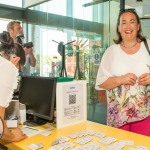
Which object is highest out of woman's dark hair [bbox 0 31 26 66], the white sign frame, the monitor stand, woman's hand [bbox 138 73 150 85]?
woman's dark hair [bbox 0 31 26 66]

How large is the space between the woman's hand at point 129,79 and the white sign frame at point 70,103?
30cm

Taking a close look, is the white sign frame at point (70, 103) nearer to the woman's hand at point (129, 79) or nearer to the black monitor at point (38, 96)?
the black monitor at point (38, 96)

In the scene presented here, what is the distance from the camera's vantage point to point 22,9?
5.17 meters

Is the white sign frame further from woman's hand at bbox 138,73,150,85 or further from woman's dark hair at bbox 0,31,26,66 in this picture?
woman's hand at bbox 138,73,150,85

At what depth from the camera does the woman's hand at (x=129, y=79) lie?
68.6 inches

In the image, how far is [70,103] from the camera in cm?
176

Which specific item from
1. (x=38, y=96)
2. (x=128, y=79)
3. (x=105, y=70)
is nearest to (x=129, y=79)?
(x=128, y=79)

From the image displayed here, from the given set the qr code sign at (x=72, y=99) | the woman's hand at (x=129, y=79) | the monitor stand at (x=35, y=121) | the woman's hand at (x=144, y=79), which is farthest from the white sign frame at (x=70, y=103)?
the woman's hand at (x=144, y=79)

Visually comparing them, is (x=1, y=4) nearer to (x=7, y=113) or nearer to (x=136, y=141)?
(x=7, y=113)

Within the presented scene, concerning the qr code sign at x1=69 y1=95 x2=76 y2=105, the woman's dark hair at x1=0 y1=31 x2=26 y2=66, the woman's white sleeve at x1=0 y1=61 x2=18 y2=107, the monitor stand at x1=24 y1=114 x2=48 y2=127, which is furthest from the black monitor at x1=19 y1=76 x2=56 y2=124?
the woman's white sleeve at x1=0 y1=61 x2=18 y2=107

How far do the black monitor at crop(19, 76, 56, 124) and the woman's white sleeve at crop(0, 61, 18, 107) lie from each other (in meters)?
0.44

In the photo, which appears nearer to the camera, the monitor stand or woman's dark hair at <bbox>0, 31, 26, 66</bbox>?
woman's dark hair at <bbox>0, 31, 26, 66</bbox>

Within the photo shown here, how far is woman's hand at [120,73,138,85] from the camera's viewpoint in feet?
5.72

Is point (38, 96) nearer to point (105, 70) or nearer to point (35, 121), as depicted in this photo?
point (35, 121)
